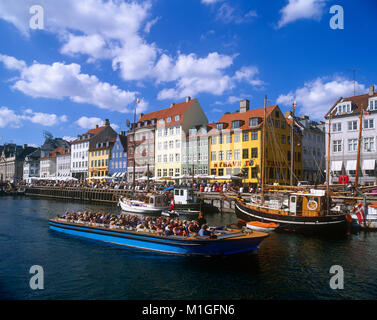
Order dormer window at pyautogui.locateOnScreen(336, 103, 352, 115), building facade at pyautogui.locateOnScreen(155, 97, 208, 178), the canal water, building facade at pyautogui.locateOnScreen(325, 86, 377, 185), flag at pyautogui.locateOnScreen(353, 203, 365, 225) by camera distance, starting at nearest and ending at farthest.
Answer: the canal water
flag at pyautogui.locateOnScreen(353, 203, 365, 225)
building facade at pyautogui.locateOnScreen(325, 86, 377, 185)
dormer window at pyautogui.locateOnScreen(336, 103, 352, 115)
building facade at pyautogui.locateOnScreen(155, 97, 208, 178)

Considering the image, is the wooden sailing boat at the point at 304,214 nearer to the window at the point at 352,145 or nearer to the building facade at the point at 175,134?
the window at the point at 352,145

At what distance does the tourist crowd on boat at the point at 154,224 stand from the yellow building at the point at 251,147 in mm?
26260

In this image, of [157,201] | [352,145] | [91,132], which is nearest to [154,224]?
[157,201]

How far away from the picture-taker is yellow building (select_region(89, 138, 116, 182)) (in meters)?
81.4

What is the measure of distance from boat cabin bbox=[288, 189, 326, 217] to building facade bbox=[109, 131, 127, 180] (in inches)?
1995

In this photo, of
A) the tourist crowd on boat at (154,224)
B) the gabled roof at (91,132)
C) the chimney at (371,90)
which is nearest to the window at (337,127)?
the chimney at (371,90)

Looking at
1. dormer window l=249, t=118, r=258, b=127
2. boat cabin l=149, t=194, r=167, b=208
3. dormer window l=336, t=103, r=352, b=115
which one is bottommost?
boat cabin l=149, t=194, r=167, b=208

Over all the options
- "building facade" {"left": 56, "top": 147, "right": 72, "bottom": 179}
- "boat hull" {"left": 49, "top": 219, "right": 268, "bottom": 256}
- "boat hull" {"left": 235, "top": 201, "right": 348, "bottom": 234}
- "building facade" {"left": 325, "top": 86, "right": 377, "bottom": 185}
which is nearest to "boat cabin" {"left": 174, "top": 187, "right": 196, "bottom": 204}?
"boat hull" {"left": 235, "top": 201, "right": 348, "bottom": 234}

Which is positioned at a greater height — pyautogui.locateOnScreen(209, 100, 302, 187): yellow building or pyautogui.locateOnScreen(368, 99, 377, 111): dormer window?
pyautogui.locateOnScreen(368, 99, 377, 111): dormer window

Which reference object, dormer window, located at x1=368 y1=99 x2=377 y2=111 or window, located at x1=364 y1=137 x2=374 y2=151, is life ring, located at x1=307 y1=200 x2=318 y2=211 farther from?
dormer window, located at x1=368 y1=99 x2=377 y2=111

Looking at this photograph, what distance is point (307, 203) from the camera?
91.8 feet

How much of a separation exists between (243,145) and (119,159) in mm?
36157

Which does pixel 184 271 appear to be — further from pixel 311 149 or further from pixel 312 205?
pixel 311 149
